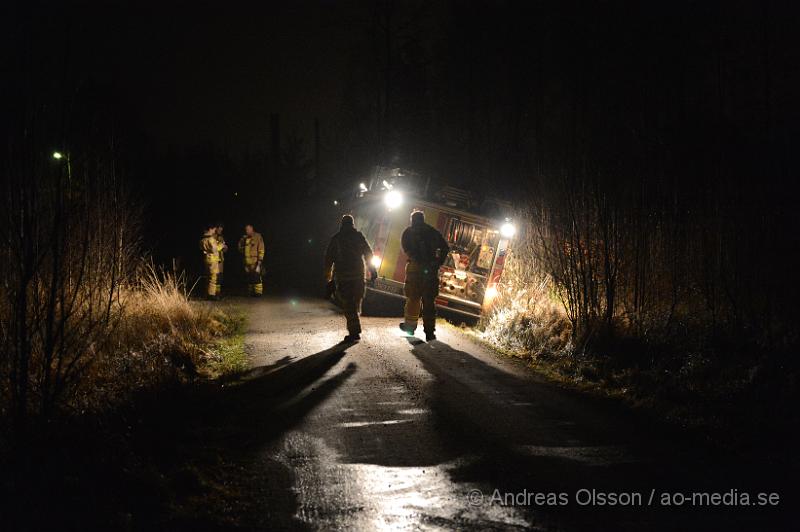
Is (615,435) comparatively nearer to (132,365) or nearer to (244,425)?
(244,425)

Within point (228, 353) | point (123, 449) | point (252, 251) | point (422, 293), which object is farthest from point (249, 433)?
point (252, 251)

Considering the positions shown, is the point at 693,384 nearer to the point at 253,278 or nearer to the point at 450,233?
the point at 450,233

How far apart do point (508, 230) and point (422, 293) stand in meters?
3.84

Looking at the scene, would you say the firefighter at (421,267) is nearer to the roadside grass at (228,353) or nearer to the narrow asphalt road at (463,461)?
the narrow asphalt road at (463,461)

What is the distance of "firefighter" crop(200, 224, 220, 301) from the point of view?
627 inches

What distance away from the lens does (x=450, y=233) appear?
14312 millimetres

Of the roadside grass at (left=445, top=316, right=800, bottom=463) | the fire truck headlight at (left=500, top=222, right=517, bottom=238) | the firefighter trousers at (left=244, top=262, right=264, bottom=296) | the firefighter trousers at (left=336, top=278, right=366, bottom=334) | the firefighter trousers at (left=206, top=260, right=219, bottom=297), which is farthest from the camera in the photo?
the firefighter trousers at (left=244, top=262, right=264, bottom=296)

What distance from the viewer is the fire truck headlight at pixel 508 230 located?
541 inches

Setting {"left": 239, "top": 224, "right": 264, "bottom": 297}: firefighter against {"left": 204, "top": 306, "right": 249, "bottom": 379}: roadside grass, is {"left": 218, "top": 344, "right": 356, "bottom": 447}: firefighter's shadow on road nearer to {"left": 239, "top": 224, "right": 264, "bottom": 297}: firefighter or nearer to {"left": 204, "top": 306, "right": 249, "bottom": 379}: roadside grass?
{"left": 204, "top": 306, "right": 249, "bottom": 379}: roadside grass

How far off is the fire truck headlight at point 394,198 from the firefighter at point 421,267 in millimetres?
2906

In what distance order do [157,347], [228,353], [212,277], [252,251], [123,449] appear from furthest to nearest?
[252,251], [212,277], [228,353], [157,347], [123,449]

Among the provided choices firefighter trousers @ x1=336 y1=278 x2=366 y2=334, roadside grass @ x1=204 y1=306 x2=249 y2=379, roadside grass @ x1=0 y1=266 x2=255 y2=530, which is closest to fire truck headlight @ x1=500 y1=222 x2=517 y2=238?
firefighter trousers @ x1=336 y1=278 x2=366 y2=334

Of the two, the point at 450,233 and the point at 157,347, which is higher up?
the point at 450,233

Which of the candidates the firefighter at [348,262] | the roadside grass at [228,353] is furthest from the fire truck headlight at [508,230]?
the roadside grass at [228,353]
